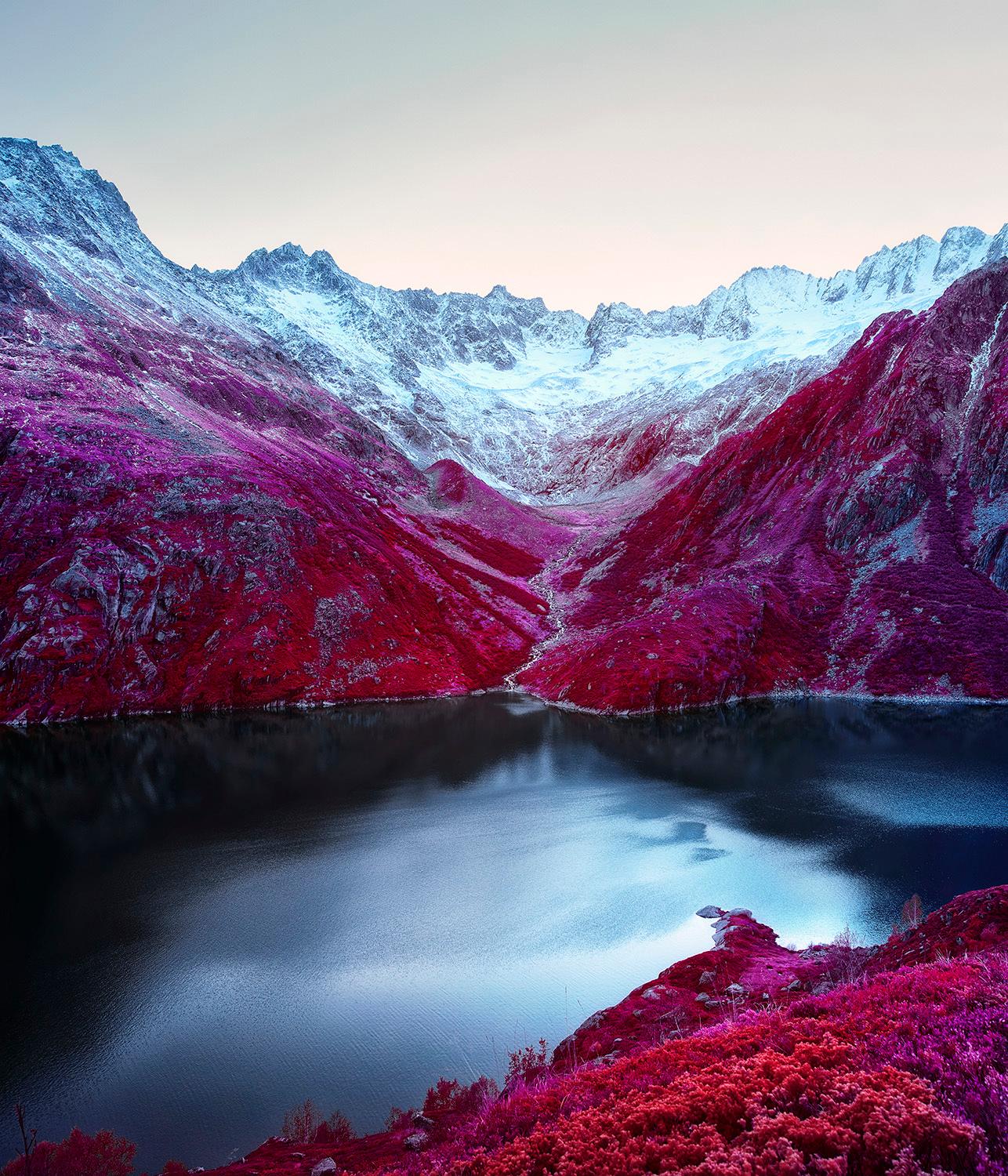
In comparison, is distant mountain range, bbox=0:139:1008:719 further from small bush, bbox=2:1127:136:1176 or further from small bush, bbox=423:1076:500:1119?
small bush, bbox=2:1127:136:1176

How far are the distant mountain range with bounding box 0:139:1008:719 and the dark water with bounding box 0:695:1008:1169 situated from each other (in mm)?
11481

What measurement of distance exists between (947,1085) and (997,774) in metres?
49.1

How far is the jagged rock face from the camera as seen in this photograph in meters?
74.1

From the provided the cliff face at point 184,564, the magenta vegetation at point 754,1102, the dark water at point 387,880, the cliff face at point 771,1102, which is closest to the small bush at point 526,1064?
the magenta vegetation at point 754,1102

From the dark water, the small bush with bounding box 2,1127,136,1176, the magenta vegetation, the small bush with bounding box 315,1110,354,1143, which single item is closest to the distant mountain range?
the dark water

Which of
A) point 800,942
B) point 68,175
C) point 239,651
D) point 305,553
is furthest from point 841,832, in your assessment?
point 68,175

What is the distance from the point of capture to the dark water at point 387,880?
2159cm

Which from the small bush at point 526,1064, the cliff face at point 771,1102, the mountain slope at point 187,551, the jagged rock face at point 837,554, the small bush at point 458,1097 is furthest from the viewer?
the jagged rock face at point 837,554

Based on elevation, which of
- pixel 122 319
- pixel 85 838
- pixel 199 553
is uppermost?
pixel 122 319

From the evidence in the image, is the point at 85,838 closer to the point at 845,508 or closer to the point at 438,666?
the point at 438,666

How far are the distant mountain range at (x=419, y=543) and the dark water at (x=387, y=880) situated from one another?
11.5 metres

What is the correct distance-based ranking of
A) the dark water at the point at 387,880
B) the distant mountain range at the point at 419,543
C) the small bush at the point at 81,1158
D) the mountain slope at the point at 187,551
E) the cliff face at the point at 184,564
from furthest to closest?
the distant mountain range at the point at 419,543 < the mountain slope at the point at 187,551 < the cliff face at the point at 184,564 < the dark water at the point at 387,880 < the small bush at the point at 81,1158

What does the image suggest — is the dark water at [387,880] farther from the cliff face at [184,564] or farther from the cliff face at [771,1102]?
the cliff face at [184,564]

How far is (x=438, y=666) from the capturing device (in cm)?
8144
